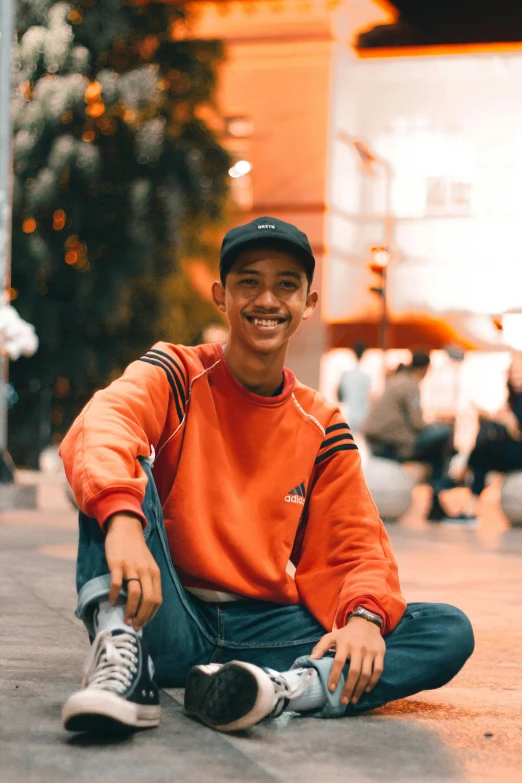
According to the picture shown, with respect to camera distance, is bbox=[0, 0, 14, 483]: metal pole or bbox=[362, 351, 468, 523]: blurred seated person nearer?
bbox=[362, 351, 468, 523]: blurred seated person

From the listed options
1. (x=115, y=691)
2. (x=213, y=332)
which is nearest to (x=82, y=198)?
(x=213, y=332)

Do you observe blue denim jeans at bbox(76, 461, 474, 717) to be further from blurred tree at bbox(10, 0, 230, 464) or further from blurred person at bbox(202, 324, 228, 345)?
blurred person at bbox(202, 324, 228, 345)

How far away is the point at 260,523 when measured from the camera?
11.8 feet

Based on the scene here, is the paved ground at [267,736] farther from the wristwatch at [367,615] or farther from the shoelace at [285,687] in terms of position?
the wristwatch at [367,615]

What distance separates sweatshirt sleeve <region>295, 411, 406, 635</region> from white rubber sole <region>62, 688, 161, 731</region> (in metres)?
0.81

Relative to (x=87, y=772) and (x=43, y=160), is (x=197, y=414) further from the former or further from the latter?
(x=43, y=160)

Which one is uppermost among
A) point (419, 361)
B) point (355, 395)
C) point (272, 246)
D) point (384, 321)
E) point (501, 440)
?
point (272, 246)

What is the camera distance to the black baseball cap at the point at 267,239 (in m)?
3.50

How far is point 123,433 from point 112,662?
58 centimetres

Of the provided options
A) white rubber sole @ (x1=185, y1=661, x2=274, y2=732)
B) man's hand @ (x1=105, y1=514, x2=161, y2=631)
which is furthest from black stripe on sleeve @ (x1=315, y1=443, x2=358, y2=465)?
man's hand @ (x1=105, y1=514, x2=161, y2=631)

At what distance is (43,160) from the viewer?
18.4 meters

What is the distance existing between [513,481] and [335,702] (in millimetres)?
8054

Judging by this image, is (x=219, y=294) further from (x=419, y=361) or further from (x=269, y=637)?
(x=419, y=361)

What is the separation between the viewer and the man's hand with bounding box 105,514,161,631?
9.59 ft
